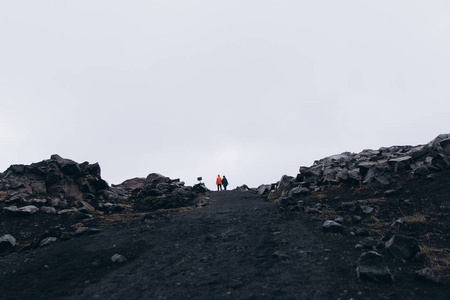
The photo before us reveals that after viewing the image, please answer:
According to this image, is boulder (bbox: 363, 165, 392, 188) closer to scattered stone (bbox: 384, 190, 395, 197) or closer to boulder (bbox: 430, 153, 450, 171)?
scattered stone (bbox: 384, 190, 395, 197)

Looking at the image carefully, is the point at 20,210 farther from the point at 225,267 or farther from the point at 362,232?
the point at 362,232

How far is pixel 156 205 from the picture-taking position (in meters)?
22.3

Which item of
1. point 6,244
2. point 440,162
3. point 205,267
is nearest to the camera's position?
point 205,267

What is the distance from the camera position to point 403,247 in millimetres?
7355

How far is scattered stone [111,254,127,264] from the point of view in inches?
364

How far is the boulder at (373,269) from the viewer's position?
6117 millimetres

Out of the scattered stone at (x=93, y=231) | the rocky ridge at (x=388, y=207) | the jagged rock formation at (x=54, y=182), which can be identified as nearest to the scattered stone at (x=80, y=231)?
the scattered stone at (x=93, y=231)

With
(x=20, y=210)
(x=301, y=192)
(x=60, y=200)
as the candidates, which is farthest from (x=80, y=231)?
(x=301, y=192)

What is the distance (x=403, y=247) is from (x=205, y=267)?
578 centimetres

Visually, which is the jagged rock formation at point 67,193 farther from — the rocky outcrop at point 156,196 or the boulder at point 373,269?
the boulder at point 373,269

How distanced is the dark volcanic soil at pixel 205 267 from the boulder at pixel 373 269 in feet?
0.54

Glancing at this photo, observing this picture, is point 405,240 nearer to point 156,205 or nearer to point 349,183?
point 349,183

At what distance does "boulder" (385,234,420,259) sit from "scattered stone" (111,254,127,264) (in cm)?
861

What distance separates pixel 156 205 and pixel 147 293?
52.7 ft
